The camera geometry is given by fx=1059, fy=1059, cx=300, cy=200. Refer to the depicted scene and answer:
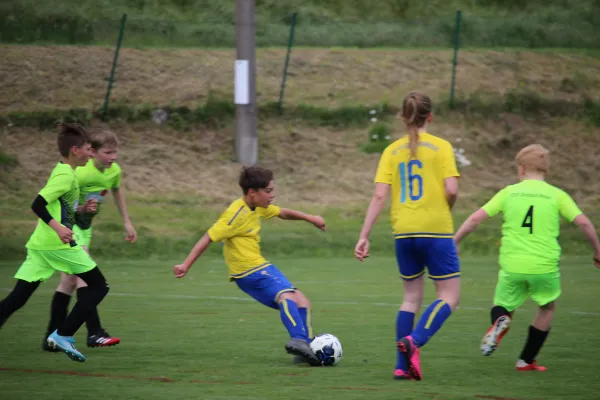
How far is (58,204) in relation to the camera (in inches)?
315

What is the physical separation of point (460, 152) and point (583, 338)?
50.4 feet

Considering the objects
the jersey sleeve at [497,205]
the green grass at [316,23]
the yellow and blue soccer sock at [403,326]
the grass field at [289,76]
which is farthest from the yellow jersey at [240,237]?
the green grass at [316,23]

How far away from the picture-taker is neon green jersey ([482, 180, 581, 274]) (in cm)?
738

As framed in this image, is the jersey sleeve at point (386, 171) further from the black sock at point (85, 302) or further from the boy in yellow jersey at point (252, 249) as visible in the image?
the black sock at point (85, 302)

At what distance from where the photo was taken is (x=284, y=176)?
2316 cm

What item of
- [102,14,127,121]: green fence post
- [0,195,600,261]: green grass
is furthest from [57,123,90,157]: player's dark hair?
[102,14,127,121]: green fence post

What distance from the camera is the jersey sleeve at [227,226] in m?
7.90

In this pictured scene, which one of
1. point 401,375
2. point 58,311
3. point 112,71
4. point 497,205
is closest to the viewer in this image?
point 401,375

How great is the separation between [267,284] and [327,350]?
692 millimetres

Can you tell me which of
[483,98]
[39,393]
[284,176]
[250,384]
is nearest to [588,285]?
[250,384]

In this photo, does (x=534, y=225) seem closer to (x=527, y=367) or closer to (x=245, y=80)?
(x=527, y=367)

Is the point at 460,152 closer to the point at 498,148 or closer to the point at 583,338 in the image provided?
the point at 498,148

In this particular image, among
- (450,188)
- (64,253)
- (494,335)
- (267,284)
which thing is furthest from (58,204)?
(494,335)

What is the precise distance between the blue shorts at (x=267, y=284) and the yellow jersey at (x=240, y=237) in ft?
0.14
